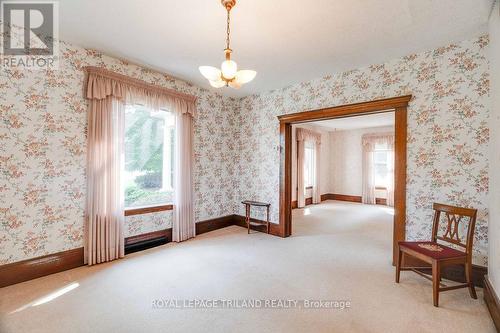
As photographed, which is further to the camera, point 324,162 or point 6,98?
point 324,162

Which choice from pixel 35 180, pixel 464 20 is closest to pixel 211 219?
pixel 35 180

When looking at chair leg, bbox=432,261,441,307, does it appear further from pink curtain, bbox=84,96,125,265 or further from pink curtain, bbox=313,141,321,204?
pink curtain, bbox=313,141,321,204

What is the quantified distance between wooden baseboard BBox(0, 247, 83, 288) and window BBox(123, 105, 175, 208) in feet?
3.01

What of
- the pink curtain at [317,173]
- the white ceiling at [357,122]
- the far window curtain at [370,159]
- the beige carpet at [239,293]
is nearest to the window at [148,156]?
the beige carpet at [239,293]

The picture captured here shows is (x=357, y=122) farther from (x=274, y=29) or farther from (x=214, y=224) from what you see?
(x=274, y=29)

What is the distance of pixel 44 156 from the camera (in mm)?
2664

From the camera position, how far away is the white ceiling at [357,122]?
6.40 m

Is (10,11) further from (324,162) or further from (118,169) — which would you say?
(324,162)

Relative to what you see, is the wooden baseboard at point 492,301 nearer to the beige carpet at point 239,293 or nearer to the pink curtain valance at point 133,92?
the beige carpet at point 239,293

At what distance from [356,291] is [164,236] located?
9.44ft

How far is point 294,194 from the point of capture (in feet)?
23.7

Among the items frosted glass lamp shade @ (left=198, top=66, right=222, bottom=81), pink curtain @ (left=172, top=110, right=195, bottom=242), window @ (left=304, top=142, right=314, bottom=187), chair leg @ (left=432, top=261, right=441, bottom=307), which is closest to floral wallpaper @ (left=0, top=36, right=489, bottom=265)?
pink curtain @ (left=172, top=110, right=195, bottom=242)

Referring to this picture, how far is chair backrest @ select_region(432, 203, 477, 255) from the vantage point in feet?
7.54

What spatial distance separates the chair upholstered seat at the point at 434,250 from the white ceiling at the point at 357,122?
4227mm
